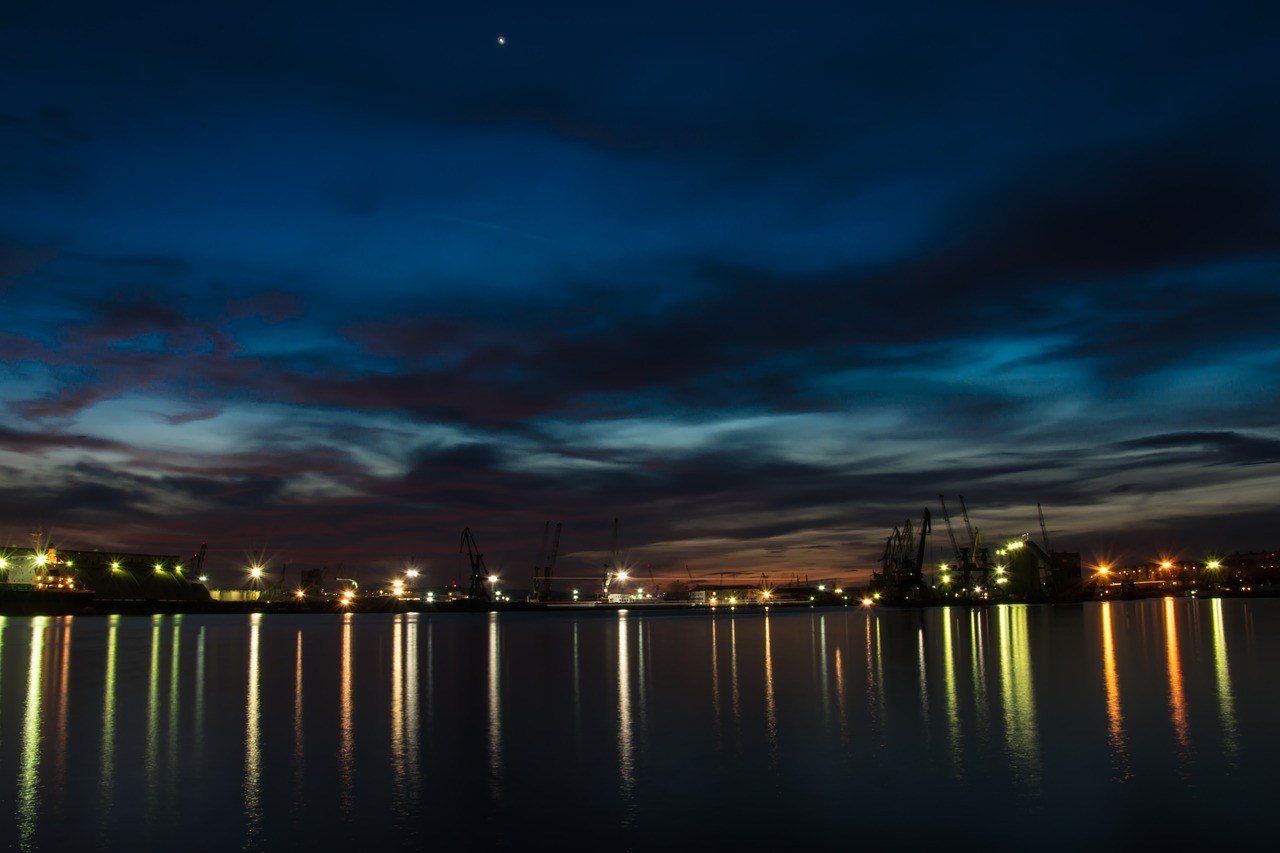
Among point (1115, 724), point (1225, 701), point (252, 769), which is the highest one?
point (252, 769)

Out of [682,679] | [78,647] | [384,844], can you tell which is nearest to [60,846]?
[384,844]

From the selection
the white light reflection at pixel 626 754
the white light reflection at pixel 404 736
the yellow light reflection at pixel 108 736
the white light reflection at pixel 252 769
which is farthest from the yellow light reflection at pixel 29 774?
the white light reflection at pixel 626 754

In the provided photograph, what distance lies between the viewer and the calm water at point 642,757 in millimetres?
21141

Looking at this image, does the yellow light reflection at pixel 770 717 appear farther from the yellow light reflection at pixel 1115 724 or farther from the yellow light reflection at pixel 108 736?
the yellow light reflection at pixel 108 736

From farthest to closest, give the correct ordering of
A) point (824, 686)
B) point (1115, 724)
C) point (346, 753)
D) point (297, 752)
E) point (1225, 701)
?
1. point (824, 686)
2. point (1225, 701)
3. point (1115, 724)
4. point (297, 752)
5. point (346, 753)

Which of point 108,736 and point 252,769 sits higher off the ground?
point 108,736

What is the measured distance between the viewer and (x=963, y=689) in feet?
153

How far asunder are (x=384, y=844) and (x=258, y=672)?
147ft

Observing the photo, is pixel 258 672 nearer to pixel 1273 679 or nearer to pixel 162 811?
pixel 162 811

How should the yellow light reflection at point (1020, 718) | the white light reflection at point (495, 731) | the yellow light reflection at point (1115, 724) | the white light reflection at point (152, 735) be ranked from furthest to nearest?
1. the yellow light reflection at point (1115, 724)
2. the yellow light reflection at point (1020, 718)
3. the white light reflection at point (495, 731)
4. the white light reflection at point (152, 735)

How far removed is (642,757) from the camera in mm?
29484

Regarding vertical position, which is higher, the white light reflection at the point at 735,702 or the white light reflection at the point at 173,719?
the white light reflection at the point at 173,719

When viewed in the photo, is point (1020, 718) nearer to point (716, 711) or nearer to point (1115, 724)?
point (1115, 724)

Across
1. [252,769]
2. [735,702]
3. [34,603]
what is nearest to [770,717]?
[735,702]
